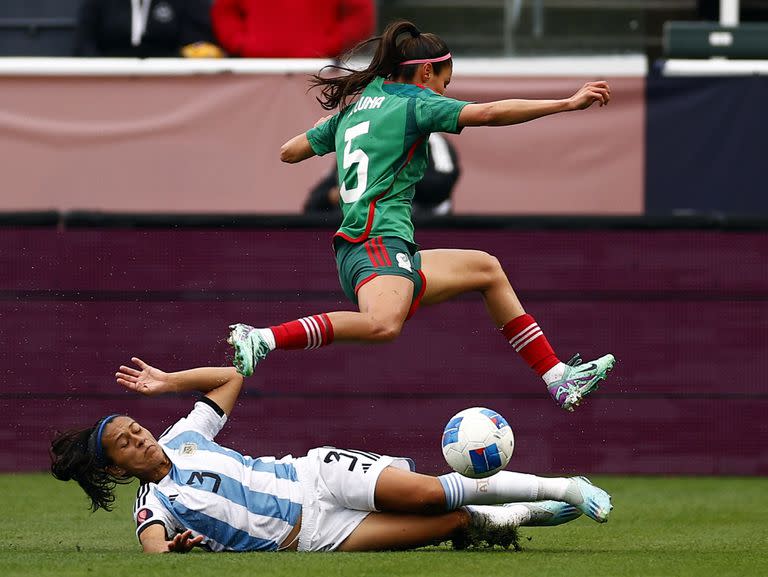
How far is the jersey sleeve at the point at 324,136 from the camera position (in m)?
7.43

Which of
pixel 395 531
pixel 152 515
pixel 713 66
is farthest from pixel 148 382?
pixel 713 66

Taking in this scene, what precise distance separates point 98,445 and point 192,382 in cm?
58

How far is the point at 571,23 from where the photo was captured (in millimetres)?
11703

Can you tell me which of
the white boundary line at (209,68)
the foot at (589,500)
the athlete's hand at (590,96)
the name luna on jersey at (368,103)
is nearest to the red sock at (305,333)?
the name luna on jersey at (368,103)

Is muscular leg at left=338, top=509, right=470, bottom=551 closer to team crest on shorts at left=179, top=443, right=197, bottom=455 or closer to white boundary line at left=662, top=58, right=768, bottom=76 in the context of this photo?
team crest on shorts at left=179, top=443, right=197, bottom=455

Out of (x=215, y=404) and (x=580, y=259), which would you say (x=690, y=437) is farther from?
(x=215, y=404)

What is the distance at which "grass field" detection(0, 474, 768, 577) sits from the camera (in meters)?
5.91

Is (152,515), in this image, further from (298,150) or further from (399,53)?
(399,53)

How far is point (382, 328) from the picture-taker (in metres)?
6.68

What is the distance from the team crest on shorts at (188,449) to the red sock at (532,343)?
1632 mm

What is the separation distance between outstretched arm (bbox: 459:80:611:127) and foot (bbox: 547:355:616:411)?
48.8 inches

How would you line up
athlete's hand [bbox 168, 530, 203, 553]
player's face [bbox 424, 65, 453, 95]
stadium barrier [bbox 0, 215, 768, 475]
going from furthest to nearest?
1. stadium barrier [bbox 0, 215, 768, 475]
2. player's face [bbox 424, 65, 453, 95]
3. athlete's hand [bbox 168, 530, 203, 553]

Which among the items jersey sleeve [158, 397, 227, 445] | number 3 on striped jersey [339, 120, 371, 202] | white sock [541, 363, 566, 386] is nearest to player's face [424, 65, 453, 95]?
number 3 on striped jersey [339, 120, 371, 202]

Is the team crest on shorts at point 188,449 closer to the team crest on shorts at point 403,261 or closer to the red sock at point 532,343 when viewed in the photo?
the team crest on shorts at point 403,261
